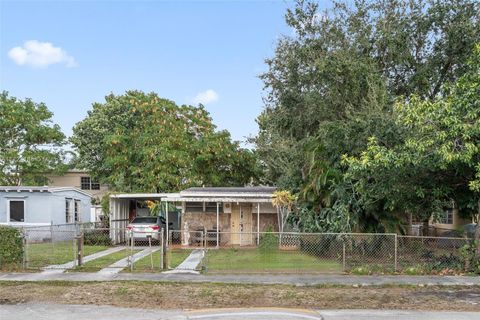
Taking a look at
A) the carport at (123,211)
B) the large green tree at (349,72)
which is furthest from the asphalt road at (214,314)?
the carport at (123,211)

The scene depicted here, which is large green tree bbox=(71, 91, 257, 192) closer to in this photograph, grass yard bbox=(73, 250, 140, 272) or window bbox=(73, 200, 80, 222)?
window bbox=(73, 200, 80, 222)

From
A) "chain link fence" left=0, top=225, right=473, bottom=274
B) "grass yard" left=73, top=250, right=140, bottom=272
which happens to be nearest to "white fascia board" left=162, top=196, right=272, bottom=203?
"chain link fence" left=0, top=225, right=473, bottom=274

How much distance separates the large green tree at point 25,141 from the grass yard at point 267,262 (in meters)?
19.2

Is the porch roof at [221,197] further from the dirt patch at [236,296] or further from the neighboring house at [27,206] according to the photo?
the dirt patch at [236,296]

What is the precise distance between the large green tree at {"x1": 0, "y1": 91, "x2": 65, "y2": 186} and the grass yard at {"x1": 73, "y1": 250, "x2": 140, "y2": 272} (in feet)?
53.7

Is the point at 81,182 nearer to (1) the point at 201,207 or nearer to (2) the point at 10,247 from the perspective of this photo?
(1) the point at 201,207

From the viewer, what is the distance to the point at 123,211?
25641 millimetres

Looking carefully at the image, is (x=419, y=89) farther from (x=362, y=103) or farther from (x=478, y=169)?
(x=478, y=169)

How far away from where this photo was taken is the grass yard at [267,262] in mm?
13273

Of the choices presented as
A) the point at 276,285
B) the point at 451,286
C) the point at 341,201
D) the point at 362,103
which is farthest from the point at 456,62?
the point at 276,285

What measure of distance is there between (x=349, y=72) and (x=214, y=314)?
12.6 metres

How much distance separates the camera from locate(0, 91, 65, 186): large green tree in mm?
31016

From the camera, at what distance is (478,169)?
1138 cm

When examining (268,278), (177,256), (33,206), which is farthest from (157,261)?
(33,206)
